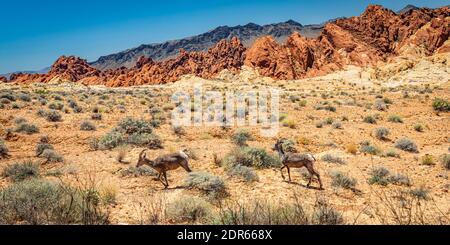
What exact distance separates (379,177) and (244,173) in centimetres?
418

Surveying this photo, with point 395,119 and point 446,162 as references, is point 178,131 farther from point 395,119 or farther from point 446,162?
point 395,119

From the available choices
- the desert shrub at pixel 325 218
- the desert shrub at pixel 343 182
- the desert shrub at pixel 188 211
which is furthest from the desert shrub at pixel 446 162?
the desert shrub at pixel 188 211

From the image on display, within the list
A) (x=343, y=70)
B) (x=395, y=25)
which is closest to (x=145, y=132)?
(x=343, y=70)

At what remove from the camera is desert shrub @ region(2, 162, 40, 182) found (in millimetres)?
9320

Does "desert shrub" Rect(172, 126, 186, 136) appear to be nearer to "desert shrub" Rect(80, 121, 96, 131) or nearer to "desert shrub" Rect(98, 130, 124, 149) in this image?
"desert shrub" Rect(98, 130, 124, 149)

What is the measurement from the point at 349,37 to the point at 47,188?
288 ft

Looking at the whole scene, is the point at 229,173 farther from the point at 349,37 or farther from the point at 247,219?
the point at 349,37

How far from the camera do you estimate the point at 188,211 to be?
6758mm

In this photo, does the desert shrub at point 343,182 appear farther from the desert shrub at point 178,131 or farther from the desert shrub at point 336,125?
the desert shrub at point 336,125

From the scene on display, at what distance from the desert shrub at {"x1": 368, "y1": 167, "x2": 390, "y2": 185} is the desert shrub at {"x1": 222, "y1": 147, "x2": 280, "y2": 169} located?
2903mm

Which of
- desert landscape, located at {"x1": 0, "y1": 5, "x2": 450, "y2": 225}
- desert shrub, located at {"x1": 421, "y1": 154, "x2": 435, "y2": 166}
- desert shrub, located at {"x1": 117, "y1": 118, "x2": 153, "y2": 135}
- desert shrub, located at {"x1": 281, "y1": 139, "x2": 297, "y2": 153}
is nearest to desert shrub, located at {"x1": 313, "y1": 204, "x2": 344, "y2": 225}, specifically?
desert landscape, located at {"x1": 0, "y1": 5, "x2": 450, "y2": 225}

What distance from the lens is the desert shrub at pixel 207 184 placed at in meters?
8.56

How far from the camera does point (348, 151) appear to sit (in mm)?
14547

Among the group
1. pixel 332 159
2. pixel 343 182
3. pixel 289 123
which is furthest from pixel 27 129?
pixel 343 182
